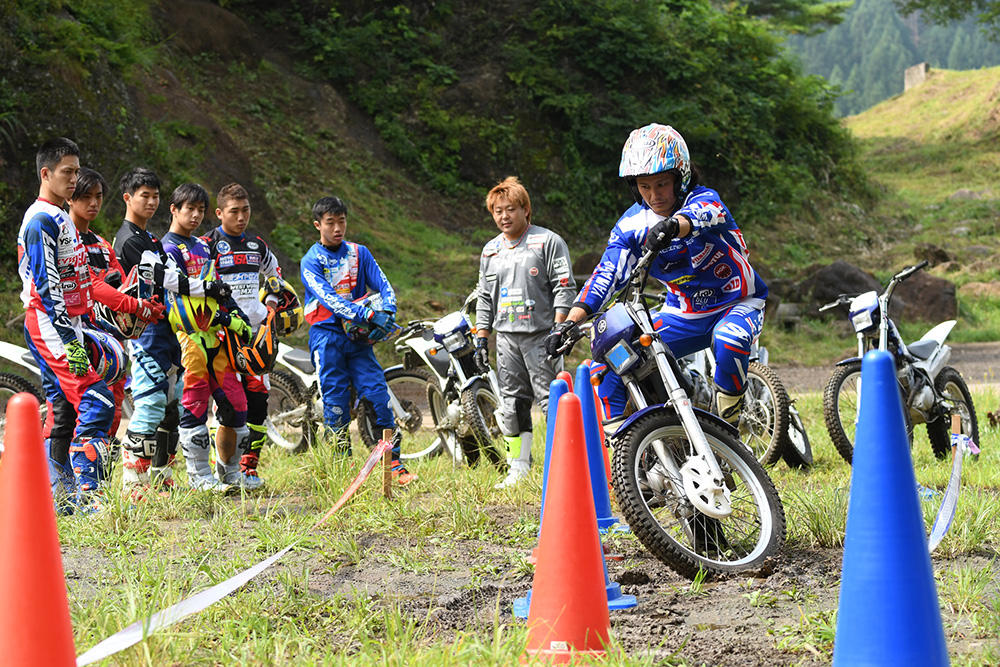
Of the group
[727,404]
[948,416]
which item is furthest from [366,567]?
[948,416]

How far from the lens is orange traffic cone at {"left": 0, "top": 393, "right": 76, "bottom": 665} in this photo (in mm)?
2533

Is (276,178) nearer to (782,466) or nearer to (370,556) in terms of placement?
(782,466)

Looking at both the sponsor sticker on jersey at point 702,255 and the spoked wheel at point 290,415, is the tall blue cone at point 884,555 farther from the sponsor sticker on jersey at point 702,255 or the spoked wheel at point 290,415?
the spoked wheel at point 290,415

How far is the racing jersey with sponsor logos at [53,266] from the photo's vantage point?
5238mm

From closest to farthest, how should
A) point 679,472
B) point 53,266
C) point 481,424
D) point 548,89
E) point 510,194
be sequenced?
1. point 679,472
2. point 53,266
3. point 510,194
4. point 481,424
5. point 548,89

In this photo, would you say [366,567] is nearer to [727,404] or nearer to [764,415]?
[727,404]

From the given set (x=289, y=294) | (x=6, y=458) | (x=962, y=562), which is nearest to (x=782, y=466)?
(x=962, y=562)

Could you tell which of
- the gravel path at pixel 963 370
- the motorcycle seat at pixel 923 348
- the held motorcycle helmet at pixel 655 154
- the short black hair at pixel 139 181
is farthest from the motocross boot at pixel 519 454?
the gravel path at pixel 963 370

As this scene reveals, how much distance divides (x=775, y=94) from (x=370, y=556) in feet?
77.0

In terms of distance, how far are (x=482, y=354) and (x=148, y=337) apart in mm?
2309

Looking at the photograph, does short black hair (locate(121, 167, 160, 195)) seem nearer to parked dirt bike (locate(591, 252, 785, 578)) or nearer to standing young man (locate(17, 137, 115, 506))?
standing young man (locate(17, 137, 115, 506))

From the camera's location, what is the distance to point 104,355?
5.53 meters

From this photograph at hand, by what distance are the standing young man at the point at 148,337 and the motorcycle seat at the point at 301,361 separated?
8.62 feet

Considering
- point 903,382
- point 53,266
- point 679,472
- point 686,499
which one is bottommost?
point 686,499
